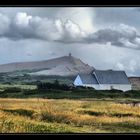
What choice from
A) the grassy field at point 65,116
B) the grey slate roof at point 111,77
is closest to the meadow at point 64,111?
the grassy field at point 65,116

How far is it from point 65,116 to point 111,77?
0.59m

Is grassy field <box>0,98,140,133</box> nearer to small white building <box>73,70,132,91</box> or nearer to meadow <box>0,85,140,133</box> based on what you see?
meadow <box>0,85,140,133</box>

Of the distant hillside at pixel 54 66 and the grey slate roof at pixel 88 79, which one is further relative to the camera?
the grey slate roof at pixel 88 79

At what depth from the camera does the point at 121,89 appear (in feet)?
18.7

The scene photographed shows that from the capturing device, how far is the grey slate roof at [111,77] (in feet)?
18.3

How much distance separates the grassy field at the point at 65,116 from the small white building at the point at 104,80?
0.15 metres

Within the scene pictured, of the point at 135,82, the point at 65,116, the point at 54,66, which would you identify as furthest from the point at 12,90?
the point at 135,82

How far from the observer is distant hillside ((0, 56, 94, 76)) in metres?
A: 5.55

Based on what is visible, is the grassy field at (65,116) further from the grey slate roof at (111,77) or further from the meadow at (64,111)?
the grey slate roof at (111,77)

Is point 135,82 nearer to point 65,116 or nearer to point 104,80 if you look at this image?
point 104,80

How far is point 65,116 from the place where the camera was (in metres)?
5.55

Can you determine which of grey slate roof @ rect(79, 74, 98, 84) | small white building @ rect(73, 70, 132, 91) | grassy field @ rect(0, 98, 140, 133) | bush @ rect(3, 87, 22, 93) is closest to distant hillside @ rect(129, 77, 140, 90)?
small white building @ rect(73, 70, 132, 91)

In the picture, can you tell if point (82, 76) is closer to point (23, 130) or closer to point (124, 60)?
point (124, 60)

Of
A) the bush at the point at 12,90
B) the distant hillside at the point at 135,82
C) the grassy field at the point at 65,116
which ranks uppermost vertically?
the distant hillside at the point at 135,82
